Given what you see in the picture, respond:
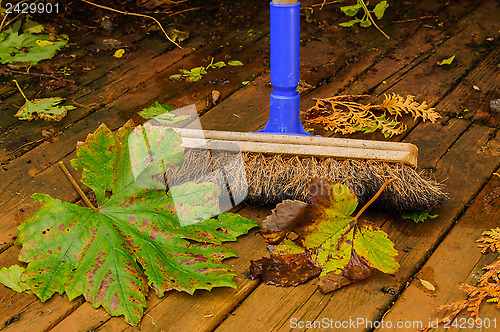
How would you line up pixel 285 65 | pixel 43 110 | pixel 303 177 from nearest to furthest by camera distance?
pixel 303 177
pixel 285 65
pixel 43 110

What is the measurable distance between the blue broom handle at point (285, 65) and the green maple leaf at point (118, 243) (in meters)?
0.51

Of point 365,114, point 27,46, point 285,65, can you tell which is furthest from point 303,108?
point 27,46

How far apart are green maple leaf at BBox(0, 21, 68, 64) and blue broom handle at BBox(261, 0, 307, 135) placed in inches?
63.3

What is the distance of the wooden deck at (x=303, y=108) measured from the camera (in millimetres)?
1467

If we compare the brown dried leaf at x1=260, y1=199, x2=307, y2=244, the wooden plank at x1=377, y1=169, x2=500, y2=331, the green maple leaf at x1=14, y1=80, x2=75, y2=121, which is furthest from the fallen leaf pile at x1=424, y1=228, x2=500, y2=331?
the green maple leaf at x1=14, y1=80, x2=75, y2=121

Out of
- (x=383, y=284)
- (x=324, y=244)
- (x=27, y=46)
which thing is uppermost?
(x=27, y=46)

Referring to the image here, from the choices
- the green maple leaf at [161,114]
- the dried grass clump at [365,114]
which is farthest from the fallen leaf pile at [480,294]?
the green maple leaf at [161,114]

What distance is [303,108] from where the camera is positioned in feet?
8.04

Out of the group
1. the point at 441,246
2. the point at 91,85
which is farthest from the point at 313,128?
the point at 91,85

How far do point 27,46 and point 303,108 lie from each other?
1.74m

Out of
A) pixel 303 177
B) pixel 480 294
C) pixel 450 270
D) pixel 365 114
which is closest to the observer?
pixel 480 294

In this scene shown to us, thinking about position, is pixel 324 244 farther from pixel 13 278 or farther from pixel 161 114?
pixel 161 114

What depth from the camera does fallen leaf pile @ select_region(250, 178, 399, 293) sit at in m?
1.51

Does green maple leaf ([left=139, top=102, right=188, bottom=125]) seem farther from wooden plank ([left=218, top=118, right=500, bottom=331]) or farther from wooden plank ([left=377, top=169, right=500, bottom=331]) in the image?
wooden plank ([left=377, top=169, right=500, bottom=331])
